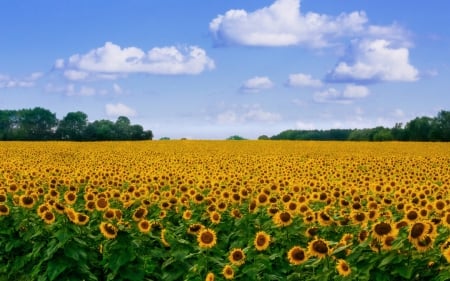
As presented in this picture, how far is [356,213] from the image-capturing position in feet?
31.7

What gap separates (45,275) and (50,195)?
369cm

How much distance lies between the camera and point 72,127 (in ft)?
292

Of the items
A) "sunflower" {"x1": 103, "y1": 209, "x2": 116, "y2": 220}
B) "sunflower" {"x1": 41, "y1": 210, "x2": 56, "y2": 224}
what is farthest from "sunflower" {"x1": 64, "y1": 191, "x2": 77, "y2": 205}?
"sunflower" {"x1": 103, "y1": 209, "x2": 116, "y2": 220}

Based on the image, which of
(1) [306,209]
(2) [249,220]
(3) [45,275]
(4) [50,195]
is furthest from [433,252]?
(4) [50,195]

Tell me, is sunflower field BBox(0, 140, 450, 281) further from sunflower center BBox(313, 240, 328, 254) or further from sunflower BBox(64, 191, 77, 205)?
sunflower BBox(64, 191, 77, 205)

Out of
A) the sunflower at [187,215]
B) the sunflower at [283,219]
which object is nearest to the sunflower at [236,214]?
the sunflower at [187,215]

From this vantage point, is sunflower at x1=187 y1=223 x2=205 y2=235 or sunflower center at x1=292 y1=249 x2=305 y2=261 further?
sunflower at x1=187 y1=223 x2=205 y2=235

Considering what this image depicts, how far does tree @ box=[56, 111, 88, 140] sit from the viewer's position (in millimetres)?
84938

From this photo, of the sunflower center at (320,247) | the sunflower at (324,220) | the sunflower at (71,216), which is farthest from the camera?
the sunflower at (324,220)

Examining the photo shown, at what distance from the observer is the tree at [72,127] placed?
279ft

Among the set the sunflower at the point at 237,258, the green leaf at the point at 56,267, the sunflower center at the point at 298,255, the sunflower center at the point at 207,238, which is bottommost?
the green leaf at the point at 56,267

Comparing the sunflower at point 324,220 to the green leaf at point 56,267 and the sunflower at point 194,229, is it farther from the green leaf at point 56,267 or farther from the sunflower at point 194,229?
the green leaf at point 56,267

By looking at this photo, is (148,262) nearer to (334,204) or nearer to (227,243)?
(227,243)

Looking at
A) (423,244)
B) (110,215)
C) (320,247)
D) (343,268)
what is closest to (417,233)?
(423,244)
